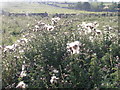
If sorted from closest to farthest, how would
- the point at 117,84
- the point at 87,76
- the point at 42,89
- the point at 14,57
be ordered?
the point at 117,84
the point at 42,89
the point at 87,76
the point at 14,57

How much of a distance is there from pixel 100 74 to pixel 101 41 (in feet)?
7.83

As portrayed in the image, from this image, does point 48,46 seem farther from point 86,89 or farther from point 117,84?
point 117,84

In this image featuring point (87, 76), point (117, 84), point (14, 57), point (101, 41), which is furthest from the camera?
point (101, 41)

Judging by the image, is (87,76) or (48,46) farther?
(48,46)

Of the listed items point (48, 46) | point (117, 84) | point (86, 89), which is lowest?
point (86, 89)

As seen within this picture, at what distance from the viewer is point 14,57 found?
6.82 m

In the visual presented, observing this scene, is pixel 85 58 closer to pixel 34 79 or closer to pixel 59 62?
pixel 59 62

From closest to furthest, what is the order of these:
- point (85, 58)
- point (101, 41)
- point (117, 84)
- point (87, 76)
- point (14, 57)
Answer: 1. point (117, 84)
2. point (87, 76)
3. point (85, 58)
4. point (14, 57)
5. point (101, 41)

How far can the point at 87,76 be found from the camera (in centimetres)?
562

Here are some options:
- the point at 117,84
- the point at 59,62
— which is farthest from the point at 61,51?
the point at 117,84

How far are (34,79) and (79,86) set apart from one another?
4.02ft

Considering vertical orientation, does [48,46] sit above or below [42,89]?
above

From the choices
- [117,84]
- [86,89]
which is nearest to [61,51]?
[86,89]

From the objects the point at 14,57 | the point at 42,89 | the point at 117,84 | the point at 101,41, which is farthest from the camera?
the point at 101,41
